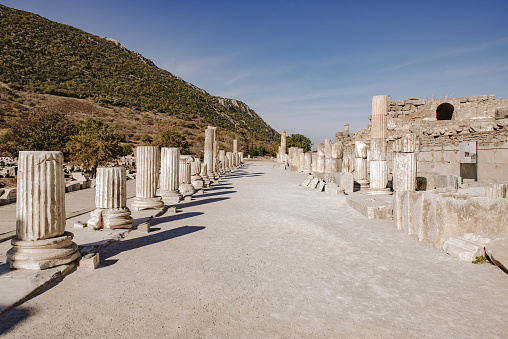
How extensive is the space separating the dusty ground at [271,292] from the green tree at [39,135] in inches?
739

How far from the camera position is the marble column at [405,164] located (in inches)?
353

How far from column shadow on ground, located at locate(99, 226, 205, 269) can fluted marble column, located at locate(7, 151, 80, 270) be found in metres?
0.50

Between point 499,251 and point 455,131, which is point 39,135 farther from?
point 455,131

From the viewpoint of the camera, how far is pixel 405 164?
360 inches

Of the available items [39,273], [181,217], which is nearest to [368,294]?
[39,273]

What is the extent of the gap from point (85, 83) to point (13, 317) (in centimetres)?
6060

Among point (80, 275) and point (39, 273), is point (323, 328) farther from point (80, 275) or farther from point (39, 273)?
point (39, 273)

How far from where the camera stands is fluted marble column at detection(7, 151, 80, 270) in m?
3.99

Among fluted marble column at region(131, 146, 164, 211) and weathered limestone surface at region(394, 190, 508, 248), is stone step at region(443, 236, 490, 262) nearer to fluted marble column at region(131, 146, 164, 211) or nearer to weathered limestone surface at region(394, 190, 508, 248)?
weathered limestone surface at region(394, 190, 508, 248)

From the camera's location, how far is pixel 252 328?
2.82 m

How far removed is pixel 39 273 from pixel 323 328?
3281 millimetres

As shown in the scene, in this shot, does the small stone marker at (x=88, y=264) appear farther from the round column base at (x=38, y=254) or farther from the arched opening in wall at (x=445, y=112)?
the arched opening in wall at (x=445, y=112)

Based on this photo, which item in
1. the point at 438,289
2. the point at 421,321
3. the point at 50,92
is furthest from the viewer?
the point at 50,92

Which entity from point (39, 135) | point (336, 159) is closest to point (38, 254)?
point (336, 159)
